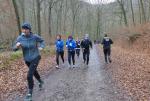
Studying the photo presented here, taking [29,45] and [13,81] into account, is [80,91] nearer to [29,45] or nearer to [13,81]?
[29,45]

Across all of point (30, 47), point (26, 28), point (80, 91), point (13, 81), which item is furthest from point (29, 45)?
point (13, 81)

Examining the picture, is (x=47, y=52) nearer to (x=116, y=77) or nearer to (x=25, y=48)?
(x=116, y=77)

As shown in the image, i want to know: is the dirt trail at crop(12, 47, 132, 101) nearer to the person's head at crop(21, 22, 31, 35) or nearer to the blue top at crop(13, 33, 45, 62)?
the blue top at crop(13, 33, 45, 62)

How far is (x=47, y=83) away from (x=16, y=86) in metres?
1.35

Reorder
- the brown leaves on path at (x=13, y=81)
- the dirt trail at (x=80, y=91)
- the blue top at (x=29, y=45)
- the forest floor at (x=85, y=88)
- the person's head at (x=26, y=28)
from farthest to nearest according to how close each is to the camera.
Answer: the brown leaves on path at (x=13, y=81) → the forest floor at (x=85, y=88) → the dirt trail at (x=80, y=91) → the blue top at (x=29, y=45) → the person's head at (x=26, y=28)

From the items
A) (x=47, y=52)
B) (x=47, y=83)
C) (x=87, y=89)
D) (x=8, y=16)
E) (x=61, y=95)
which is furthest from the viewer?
(x=8, y=16)

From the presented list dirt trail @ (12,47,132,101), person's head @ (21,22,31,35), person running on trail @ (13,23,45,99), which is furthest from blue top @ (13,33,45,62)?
dirt trail @ (12,47,132,101)

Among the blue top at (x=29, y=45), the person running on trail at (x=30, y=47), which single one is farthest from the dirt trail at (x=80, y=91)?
the blue top at (x=29, y=45)

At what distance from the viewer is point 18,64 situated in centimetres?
1962

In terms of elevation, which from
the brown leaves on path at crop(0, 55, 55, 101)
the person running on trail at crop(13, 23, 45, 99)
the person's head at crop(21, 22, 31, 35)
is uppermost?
the person's head at crop(21, 22, 31, 35)

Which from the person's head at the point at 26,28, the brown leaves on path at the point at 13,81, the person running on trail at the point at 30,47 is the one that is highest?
the person's head at the point at 26,28

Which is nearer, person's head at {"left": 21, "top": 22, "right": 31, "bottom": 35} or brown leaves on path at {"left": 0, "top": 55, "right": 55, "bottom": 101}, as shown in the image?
person's head at {"left": 21, "top": 22, "right": 31, "bottom": 35}

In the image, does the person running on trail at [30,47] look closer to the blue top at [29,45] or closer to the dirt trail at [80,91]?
the blue top at [29,45]

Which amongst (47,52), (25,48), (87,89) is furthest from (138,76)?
(47,52)
